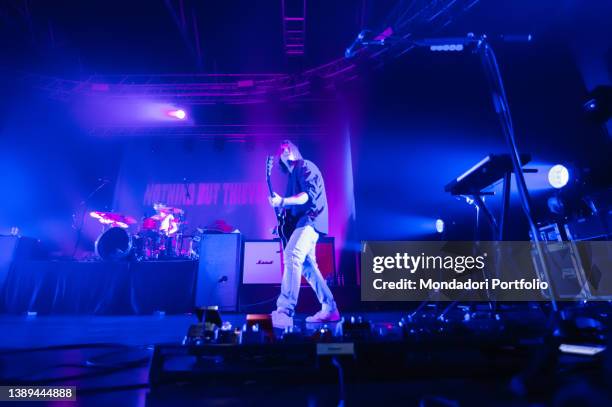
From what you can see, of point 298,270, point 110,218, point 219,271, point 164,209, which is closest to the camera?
point 298,270

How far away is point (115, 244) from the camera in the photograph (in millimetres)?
5449

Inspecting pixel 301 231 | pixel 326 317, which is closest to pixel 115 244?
pixel 301 231

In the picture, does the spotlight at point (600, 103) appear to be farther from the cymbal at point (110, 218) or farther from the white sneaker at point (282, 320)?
the cymbal at point (110, 218)

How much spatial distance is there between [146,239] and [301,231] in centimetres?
450

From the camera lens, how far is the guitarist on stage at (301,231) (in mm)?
2789

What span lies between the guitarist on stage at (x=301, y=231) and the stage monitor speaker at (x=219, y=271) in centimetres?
177

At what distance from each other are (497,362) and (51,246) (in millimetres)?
8925

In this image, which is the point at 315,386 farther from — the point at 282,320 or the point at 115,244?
the point at 115,244

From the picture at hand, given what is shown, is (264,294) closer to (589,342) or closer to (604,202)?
(589,342)

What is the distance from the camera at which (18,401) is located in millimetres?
1075

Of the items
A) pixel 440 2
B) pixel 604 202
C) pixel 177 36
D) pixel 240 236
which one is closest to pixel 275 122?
pixel 177 36

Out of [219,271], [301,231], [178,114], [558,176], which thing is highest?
[178,114]

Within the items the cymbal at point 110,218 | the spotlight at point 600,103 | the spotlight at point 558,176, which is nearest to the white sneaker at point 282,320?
the spotlight at point 558,176

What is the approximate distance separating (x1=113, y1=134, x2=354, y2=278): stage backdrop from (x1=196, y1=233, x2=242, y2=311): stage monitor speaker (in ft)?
10.4
